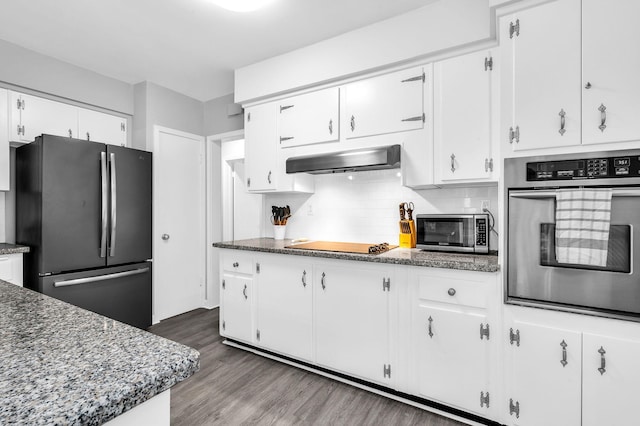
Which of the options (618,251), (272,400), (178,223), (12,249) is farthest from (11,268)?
(618,251)

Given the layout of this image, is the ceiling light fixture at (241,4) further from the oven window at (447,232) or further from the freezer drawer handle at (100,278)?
the freezer drawer handle at (100,278)

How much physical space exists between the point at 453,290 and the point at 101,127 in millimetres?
3753

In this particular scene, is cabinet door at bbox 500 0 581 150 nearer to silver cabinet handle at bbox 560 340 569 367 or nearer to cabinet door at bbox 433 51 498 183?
cabinet door at bbox 433 51 498 183

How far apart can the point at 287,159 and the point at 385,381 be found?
193 centimetres

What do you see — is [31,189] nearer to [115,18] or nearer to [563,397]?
[115,18]

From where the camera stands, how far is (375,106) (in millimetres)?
2559

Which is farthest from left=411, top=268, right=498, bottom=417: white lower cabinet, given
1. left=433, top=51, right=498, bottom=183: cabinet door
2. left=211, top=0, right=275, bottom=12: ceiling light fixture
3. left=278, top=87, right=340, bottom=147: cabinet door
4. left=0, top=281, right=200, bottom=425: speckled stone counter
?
left=211, top=0, right=275, bottom=12: ceiling light fixture

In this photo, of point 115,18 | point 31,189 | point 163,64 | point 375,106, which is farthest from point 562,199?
point 31,189

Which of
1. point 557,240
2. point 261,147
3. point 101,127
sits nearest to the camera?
point 557,240

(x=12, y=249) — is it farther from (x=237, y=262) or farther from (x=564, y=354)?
(x=564, y=354)

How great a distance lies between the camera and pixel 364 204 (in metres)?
2.95

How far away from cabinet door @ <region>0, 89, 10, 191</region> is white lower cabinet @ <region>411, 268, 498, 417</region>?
11.3ft

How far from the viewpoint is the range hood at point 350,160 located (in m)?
2.36

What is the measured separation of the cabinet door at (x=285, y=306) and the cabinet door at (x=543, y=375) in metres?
1.36
